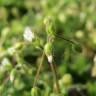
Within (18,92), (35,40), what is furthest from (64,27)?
(35,40)

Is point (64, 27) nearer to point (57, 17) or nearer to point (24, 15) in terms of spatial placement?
point (57, 17)

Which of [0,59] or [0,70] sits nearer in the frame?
Result: [0,70]

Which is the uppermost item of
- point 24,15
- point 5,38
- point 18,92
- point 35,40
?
point 24,15

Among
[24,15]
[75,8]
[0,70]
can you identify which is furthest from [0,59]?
[75,8]

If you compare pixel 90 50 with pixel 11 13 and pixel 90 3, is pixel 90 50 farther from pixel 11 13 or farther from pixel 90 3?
pixel 11 13

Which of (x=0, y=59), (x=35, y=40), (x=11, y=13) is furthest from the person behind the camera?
(x=11, y=13)

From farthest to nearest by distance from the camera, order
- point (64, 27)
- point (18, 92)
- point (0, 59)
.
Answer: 1. point (64, 27)
2. point (0, 59)
3. point (18, 92)

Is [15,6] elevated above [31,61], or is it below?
above
